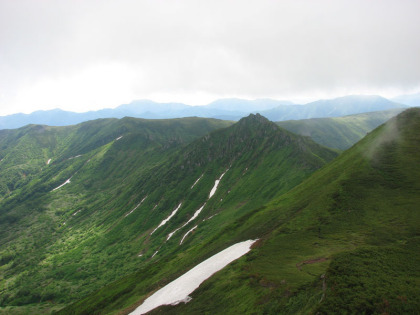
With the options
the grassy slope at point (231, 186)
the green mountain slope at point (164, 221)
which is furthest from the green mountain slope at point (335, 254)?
the green mountain slope at point (164, 221)

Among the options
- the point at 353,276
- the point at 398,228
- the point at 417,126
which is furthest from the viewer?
the point at 417,126

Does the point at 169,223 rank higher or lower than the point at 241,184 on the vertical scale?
lower

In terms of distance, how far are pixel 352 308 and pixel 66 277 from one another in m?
176

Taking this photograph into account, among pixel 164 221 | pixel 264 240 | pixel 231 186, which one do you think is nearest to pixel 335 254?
pixel 264 240

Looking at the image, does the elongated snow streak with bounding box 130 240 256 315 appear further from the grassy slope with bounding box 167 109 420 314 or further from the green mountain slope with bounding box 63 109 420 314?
the grassy slope with bounding box 167 109 420 314

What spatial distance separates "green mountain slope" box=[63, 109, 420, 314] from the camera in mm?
21609

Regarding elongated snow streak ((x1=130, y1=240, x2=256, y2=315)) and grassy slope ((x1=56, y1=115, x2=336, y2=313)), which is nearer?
elongated snow streak ((x1=130, y1=240, x2=256, y2=315))

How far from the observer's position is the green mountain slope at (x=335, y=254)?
70.9ft

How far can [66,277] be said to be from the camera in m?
143

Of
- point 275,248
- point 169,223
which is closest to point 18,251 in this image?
point 169,223

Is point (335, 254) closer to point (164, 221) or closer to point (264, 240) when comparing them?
point (264, 240)

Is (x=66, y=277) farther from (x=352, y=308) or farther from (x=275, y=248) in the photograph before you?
(x=352, y=308)

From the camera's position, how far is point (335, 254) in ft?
109

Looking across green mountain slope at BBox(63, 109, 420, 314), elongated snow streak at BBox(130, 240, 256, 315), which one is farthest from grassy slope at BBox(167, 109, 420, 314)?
elongated snow streak at BBox(130, 240, 256, 315)
